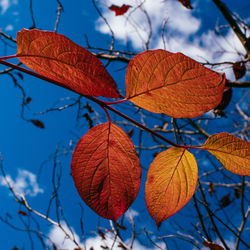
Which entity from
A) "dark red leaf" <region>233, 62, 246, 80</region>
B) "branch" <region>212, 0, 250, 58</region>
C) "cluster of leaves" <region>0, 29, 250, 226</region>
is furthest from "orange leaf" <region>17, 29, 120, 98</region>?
"branch" <region>212, 0, 250, 58</region>

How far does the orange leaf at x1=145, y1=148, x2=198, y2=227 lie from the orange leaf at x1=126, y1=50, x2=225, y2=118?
0.09 meters

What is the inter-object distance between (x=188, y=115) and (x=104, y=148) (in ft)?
0.48

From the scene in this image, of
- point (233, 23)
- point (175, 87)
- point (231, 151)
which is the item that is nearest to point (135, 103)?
point (175, 87)

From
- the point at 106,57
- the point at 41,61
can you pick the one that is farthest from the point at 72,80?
the point at 106,57

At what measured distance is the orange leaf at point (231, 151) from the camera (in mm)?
364

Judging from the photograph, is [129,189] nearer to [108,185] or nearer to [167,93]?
[108,185]

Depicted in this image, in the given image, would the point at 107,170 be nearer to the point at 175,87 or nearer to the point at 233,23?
the point at 175,87

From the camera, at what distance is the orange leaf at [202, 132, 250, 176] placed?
1.19 feet

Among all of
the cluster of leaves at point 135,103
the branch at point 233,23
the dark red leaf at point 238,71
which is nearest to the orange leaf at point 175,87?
the cluster of leaves at point 135,103

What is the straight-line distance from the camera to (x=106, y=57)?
1248 millimetres

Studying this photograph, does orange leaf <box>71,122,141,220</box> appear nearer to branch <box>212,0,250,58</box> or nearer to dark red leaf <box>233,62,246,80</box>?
dark red leaf <box>233,62,246,80</box>

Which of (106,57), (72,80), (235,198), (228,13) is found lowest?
(72,80)

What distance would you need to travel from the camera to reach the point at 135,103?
33cm

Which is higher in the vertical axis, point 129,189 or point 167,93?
point 167,93
